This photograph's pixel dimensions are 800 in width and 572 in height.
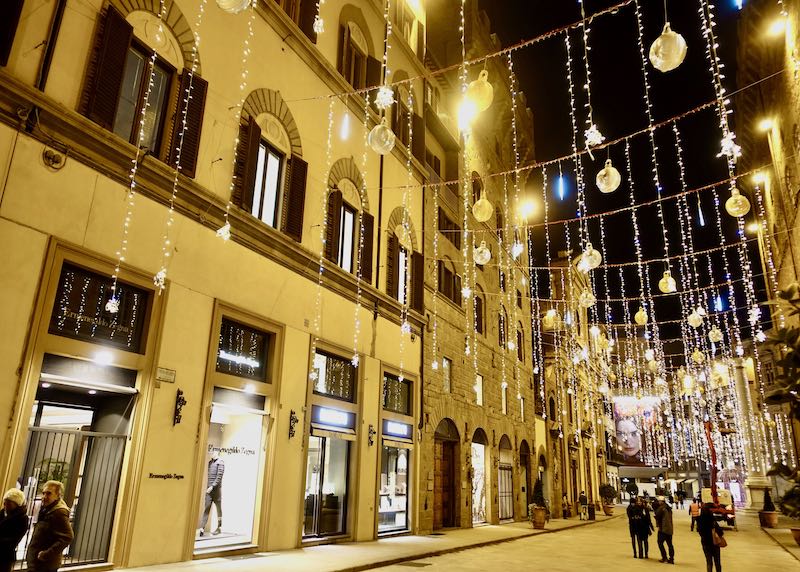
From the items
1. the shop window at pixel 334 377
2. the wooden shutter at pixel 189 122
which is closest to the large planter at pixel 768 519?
the shop window at pixel 334 377

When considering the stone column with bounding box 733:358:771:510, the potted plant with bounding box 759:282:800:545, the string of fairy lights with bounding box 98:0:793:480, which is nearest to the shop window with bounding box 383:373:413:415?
the string of fairy lights with bounding box 98:0:793:480

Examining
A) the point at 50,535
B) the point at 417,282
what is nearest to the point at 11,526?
the point at 50,535

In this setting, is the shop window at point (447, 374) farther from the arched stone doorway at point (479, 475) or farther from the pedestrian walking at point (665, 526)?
the pedestrian walking at point (665, 526)

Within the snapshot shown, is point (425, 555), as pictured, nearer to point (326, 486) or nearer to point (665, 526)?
point (326, 486)

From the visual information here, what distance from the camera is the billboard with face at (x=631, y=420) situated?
5938cm

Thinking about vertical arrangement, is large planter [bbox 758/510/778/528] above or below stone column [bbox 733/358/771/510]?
below

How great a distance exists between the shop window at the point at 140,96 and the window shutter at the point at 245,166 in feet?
3.64

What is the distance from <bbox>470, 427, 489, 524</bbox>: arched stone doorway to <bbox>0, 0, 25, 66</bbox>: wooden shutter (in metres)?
18.0

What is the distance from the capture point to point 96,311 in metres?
8.28

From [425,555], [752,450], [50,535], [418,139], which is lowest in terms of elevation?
[425,555]

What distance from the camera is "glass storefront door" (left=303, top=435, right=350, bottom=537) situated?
40.6ft

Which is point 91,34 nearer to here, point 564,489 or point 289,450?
point 289,450

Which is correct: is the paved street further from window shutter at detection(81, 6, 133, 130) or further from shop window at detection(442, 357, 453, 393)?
window shutter at detection(81, 6, 133, 130)

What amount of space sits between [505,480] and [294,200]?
55.4ft
